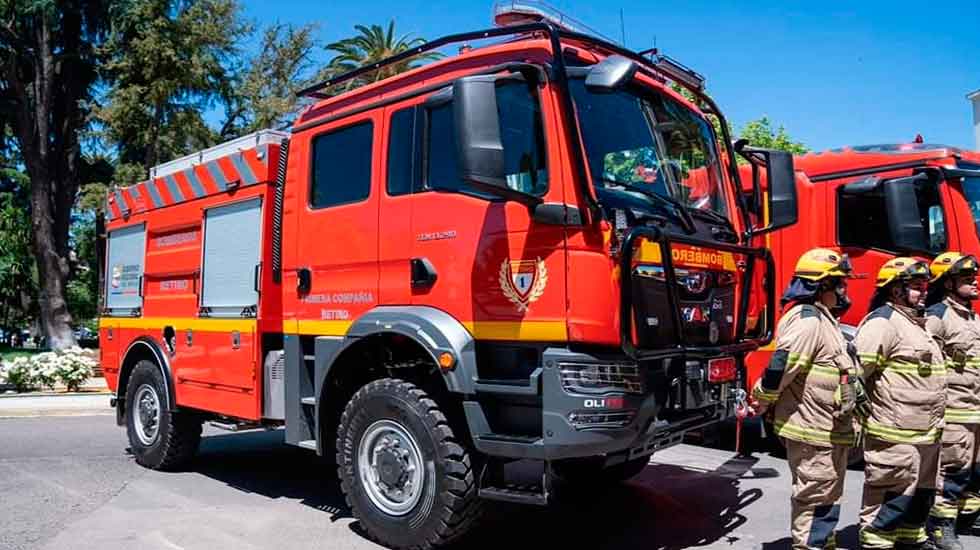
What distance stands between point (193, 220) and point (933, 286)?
5.63m

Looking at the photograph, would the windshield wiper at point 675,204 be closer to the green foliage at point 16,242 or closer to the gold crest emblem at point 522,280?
the gold crest emblem at point 522,280

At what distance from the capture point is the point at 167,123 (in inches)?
1068

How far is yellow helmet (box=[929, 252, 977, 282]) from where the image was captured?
552 centimetres

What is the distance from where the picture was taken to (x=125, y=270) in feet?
26.7

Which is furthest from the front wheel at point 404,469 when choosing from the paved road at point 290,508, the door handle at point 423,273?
the door handle at point 423,273

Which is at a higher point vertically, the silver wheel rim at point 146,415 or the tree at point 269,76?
the tree at point 269,76

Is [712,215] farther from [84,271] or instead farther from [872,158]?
[84,271]

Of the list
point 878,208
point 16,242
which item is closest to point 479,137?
point 878,208

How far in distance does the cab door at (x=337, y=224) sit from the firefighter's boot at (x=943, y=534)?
3.66 meters

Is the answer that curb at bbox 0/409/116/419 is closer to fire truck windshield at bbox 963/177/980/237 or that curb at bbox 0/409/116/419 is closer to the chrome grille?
the chrome grille

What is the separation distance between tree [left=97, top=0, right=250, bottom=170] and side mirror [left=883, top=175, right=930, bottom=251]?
24.2 metres

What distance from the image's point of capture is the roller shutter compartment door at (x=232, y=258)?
20.4ft

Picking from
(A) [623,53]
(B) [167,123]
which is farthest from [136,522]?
(B) [167,123]

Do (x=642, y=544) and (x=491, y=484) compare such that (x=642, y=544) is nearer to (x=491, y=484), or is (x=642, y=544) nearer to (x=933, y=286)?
(x=491, y=484)
